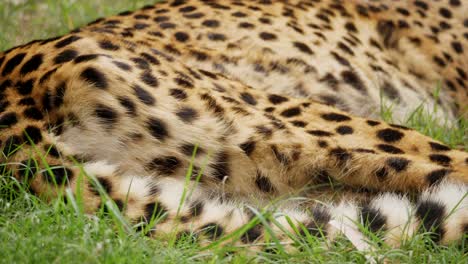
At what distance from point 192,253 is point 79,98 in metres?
0.65

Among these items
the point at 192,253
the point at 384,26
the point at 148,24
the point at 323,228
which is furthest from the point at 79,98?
the point at 384,26

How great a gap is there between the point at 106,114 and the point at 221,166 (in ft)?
1.33

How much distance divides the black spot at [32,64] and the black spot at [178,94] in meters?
0.46

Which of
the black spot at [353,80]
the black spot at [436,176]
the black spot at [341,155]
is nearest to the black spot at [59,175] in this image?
the black spot at [341,155]

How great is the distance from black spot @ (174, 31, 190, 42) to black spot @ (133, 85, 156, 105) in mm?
907

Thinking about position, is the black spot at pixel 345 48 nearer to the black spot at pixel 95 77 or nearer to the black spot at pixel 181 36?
the black spot at pixel 181 36

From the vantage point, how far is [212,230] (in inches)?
96.3

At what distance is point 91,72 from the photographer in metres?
2.59

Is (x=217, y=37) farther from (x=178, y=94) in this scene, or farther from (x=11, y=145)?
(x=11, y=145)

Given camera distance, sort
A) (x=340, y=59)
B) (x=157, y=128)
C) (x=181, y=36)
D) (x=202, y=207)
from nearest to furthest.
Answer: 1. (x=202, y=207)
2. (x=157, y=128)
3. (x=181, y=36)
4. (x=340, y=59)

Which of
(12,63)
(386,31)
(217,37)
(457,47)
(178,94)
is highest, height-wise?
(12,63)

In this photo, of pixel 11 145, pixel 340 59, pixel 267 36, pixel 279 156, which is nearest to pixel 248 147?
pixel 279 156

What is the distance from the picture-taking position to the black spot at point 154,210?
2.43 metres

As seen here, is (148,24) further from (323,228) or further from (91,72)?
(323,228)
